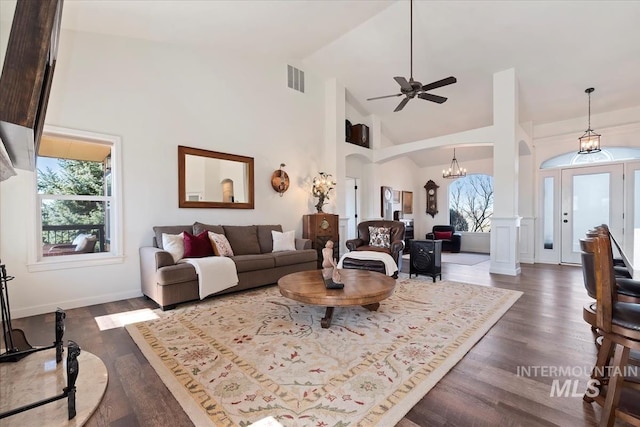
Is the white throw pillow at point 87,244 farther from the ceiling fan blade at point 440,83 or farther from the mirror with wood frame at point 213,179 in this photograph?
the ceiling fan blade at point 440,83

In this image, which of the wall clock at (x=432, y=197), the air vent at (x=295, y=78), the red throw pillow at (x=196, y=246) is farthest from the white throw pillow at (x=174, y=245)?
the wall clock at (x=432, y=197)

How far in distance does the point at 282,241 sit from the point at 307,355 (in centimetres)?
290

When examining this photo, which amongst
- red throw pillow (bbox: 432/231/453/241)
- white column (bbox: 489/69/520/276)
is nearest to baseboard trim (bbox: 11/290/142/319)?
white column (bbox: 489/69/520/276)

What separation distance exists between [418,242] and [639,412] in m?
3.41

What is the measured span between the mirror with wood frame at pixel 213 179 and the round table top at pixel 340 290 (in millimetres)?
2277

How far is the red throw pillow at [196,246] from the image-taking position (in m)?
3.78

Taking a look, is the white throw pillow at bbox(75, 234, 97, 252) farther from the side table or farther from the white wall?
the side table

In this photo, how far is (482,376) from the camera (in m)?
Result: 1.91

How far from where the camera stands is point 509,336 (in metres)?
2.53

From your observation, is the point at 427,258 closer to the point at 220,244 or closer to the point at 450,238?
the point at 220,244

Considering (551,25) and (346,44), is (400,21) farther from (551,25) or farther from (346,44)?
(551,25)

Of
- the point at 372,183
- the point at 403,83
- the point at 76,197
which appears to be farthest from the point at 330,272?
the point at 372,183

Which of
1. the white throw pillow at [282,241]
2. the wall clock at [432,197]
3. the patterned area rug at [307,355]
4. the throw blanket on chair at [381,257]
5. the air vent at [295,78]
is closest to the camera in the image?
the patterned area rug at [307,355]

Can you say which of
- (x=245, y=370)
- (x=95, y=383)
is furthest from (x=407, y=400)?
(x=95, y=383)
